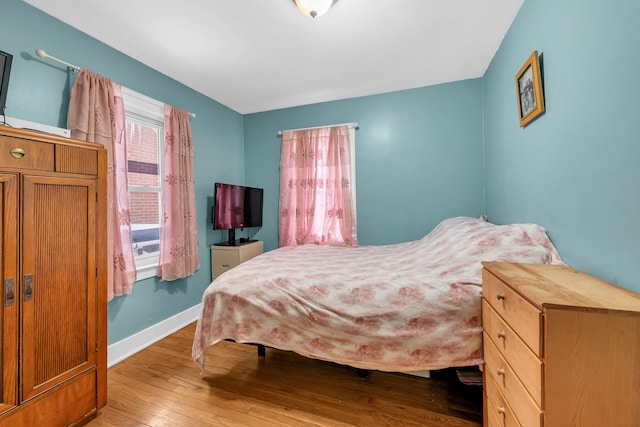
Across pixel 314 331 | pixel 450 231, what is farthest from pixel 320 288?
pixel 450 231

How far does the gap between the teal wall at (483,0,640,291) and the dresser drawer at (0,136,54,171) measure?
8.14ft

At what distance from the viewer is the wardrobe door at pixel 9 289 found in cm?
114

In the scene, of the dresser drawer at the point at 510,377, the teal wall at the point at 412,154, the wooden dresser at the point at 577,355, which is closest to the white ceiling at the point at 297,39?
the teal wall at the point at 412,154

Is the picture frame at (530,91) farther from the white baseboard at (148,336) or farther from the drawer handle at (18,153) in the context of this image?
the white baseboard at (148,336)

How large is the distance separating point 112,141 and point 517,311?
276 centimetres

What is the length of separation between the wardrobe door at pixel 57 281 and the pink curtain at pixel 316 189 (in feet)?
7.13

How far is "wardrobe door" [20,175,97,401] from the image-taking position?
1.22m

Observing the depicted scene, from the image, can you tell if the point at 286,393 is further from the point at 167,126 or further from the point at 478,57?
the point at 478,57

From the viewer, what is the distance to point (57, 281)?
132 cm

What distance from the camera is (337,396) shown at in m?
1.65

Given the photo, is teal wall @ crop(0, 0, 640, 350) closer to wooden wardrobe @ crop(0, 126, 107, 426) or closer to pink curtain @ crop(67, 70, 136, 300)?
pink curtain @ crop(67, 70, 136, 300)

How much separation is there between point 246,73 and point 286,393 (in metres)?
2.83

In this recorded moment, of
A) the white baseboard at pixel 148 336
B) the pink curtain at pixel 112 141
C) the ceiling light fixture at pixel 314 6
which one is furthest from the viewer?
the white baseboard at pixel 148 336

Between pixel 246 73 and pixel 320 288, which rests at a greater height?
pixel 246 73
